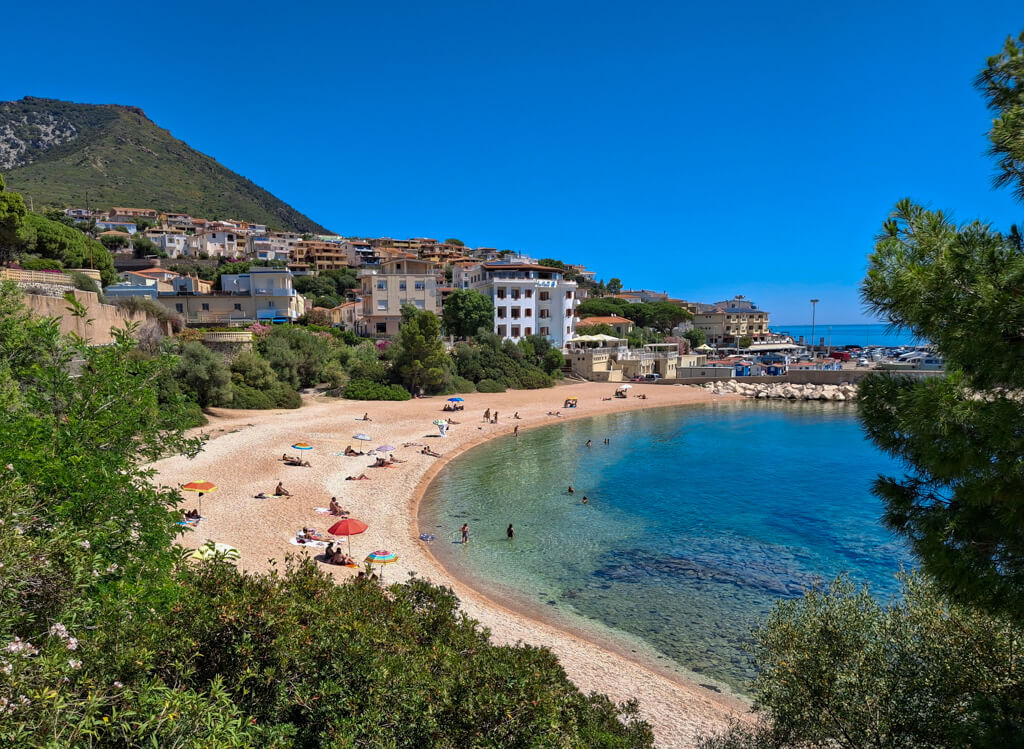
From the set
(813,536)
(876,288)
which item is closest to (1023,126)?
(876,288)

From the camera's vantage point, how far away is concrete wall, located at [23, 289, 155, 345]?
23.2 meters

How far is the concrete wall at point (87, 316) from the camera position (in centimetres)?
2316

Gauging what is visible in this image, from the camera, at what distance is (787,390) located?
57.4 m

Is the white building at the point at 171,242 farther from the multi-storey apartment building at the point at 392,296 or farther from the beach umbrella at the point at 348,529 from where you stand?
the beach umbrella at the point at 348,529

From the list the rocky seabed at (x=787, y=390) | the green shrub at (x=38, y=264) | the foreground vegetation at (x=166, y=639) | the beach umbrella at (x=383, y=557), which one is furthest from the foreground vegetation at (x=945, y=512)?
the rocky seabed at (x=787, y=390)

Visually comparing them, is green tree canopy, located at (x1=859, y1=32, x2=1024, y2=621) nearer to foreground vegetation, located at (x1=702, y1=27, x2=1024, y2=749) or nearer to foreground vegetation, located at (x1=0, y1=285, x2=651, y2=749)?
foreground vegetation, located at (x1=702, y1=27, x2=1024, y2=749)

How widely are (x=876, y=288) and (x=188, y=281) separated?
213 ft

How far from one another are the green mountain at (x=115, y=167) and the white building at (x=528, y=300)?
92.9m

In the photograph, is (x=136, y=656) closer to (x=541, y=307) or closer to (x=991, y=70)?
(x=991, y=70)

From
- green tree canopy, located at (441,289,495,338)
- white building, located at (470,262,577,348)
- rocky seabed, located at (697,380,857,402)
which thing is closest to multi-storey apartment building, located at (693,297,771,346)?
rocky seabed, located at (697,380,857,402)

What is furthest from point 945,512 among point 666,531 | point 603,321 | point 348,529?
point 603,321

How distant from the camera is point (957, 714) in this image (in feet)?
16.8

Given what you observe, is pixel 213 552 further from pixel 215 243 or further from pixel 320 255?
pixel 215 243

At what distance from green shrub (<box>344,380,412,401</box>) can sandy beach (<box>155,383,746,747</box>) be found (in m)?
1.39
